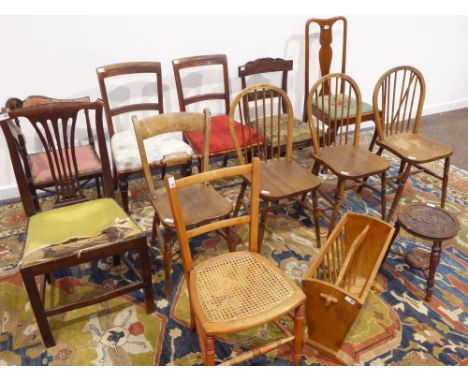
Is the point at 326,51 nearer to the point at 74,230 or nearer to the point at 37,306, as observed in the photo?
the point at 74,230

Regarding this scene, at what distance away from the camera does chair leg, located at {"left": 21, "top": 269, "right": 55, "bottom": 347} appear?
1602 mm

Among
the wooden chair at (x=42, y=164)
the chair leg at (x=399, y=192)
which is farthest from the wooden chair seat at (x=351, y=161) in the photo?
the wooden chair at (x=42, y=164)

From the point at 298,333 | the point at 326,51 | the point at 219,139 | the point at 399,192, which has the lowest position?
the point at 298,333

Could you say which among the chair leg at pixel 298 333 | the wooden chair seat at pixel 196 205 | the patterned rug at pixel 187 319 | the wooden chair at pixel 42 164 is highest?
the wooden chair at pixel 42 164

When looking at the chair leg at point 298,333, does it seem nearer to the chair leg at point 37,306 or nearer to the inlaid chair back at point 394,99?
the chair leg at point 37,306

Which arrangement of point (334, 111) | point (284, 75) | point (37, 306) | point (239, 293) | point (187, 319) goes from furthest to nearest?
point (284, 75), point (334, 111), point (187, 319), point (37, 306), point (239, 293)

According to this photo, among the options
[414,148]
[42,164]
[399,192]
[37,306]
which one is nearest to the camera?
[37,306]

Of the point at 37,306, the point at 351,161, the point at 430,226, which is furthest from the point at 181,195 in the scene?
the point at 430,226

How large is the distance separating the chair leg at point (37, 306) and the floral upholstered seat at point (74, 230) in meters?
0.06

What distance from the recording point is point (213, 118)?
292 centimetres

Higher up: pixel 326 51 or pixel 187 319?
pixel 326 51

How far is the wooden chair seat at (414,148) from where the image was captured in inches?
99.2

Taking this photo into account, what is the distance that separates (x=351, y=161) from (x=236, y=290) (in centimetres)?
129

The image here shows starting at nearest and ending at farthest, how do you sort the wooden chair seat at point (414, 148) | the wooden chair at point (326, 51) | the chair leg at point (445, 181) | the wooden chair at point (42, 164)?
the wooden chair at point (42, 164)
the wooden chair seat at point (414, 148)
the chair leg at point (445, 181)
the wooden chair at point (326, 51)
